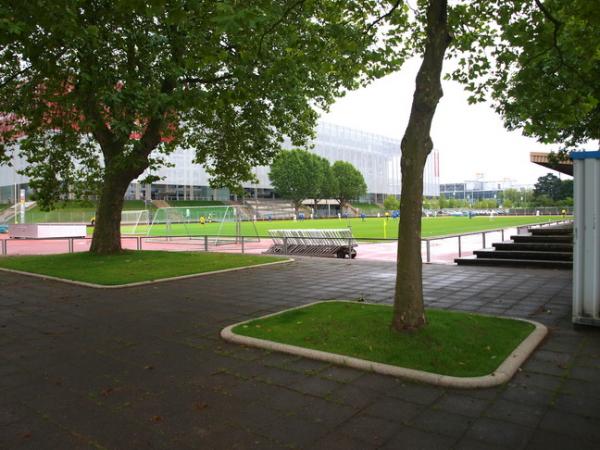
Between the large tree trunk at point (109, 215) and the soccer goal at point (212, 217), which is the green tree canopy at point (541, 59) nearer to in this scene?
the large tree trunk at point (109, 215)

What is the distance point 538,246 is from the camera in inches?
567

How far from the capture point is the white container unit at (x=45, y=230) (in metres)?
35.8

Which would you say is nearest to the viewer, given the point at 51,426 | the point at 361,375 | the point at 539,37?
the point at 51,426

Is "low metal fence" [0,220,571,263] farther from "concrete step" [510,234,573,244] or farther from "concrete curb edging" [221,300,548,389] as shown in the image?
"concrete curb edging" [221,300,548,389]

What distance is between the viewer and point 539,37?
320 inches

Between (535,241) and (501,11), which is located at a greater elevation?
(501,11)

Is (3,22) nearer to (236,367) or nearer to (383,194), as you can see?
(236,367)

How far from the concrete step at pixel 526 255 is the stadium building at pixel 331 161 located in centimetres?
4700

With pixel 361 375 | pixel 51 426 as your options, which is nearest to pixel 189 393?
pixel 51 426

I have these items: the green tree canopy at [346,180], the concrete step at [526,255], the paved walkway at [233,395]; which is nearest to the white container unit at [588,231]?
the paved walkway at [233,395]

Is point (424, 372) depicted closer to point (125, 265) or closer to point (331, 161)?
point (125, 265)

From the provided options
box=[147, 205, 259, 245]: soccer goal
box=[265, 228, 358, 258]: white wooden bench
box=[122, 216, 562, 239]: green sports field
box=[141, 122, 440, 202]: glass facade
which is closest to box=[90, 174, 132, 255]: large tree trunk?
box=[265, 228, 358, 258]: white wooden bench

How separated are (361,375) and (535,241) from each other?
1283 centimetres

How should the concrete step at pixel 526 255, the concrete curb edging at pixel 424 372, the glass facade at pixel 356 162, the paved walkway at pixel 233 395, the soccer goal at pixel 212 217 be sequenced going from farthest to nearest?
1. the glass facade at pixel 356 162
2. the soccer goal at pixel 212 217
3. the concrete step at pixel 526 255
4. the concrete curb edging at pixel 424 372
5. the paved walkway at pixel 233 395
